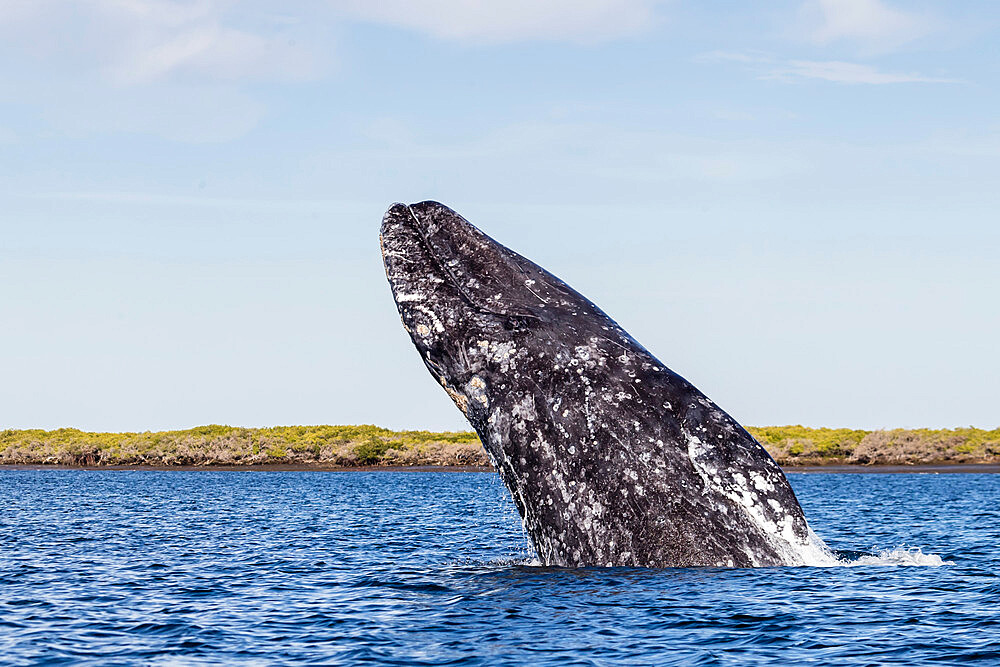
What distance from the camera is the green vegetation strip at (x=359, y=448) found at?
240ft

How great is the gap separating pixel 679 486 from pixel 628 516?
1.29 feet

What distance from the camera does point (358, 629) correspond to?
26.4ft

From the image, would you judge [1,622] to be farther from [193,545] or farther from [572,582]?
[193,545]

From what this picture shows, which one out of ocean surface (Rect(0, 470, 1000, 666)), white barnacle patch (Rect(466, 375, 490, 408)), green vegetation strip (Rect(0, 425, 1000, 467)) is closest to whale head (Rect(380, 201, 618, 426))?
white barnacle patch (Rect(466, 375, 490, 408))

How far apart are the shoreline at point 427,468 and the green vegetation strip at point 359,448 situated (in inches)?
34.8

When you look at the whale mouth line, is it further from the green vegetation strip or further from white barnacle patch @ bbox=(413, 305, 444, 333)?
the green vegetation strip

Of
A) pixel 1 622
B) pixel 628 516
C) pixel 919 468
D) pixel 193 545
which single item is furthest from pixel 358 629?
pixel 919 468

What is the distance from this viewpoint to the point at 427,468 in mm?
71000

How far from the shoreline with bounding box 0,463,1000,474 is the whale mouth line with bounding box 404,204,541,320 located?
58529mm

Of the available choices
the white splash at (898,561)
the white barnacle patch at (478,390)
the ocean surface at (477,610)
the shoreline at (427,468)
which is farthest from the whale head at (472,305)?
the shoreline at (427,468)

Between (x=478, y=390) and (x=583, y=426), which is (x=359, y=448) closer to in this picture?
(x=478, y=390)

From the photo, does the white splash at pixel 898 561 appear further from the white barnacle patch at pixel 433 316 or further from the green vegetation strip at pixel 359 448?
the green vegetation strip at pixel 359 448

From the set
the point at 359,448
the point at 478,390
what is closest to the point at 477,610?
the point at 478,390

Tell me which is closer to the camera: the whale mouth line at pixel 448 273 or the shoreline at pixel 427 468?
the whale mouth line at pixel 448 273
